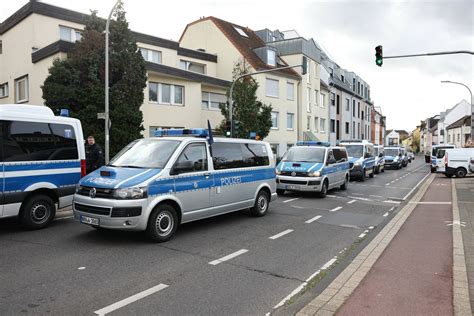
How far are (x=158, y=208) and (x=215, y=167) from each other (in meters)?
1.77

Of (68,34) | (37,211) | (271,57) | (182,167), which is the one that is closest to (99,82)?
(68,34)

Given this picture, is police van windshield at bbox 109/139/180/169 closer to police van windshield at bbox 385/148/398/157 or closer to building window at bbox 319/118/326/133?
police van windshield at bbox 385/148/398/157

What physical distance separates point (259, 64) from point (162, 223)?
92.2 feet

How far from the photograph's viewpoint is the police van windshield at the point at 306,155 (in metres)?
14.9

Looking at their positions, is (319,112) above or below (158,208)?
above

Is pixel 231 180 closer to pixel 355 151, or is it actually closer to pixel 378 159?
pixel 355 151

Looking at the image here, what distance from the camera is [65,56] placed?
725 inches

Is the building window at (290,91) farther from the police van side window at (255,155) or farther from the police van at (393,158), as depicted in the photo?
the police van side window at (255,155)

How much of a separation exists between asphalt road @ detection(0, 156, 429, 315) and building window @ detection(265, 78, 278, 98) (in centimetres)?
2575

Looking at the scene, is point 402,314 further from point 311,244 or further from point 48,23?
Answer: point 48,23

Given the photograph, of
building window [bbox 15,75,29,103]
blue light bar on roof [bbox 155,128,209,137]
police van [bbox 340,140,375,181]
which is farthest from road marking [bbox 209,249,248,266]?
building window [bbox 15,75,29,103]

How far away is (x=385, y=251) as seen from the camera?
661 centimetres

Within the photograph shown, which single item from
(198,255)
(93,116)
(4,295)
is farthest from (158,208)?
(93,116)

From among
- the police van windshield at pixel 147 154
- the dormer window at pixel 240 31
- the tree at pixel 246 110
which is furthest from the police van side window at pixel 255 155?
the dormer window at pixel 240 31
